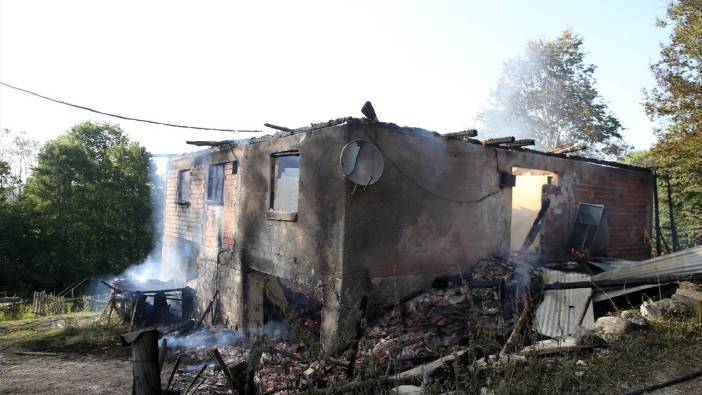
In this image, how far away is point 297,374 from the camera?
3428 mm

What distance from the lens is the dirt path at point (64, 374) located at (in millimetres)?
6672

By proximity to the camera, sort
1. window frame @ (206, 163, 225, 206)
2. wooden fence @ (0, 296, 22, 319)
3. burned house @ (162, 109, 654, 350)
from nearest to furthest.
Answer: burned house @ (162, 109, 654, 350) < window frame @ (206, 163, 225, 206) < wooden fence @ (0, 296, 22, 319)

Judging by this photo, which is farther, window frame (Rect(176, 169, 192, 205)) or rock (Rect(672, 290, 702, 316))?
window frame (Rect(176, 169, 192, 205))

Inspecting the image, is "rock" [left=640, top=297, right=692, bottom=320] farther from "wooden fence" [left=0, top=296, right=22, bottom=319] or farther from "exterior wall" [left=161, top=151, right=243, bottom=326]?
"wooden fence" [left=0, top=296, right=22, bottom=319]

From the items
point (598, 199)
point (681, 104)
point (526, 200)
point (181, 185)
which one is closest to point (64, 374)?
point (181, 185)

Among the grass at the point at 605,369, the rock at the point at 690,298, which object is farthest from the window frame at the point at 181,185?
the rock at the point at 690,298

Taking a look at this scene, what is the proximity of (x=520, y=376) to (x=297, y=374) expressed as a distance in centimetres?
198

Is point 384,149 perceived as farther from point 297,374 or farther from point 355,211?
point 297,374

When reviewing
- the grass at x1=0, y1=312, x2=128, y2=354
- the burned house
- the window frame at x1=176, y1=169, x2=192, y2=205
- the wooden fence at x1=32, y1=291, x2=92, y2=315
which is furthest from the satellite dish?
the wooden fence at x1=32, y1=291, x2=92, y2=315

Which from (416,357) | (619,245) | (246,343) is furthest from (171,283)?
(619,245)

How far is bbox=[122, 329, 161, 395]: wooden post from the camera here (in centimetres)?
273

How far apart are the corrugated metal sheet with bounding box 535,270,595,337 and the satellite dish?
3190 mm

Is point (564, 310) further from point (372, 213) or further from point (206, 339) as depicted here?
point (206, 339)

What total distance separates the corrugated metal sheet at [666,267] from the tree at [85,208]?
28.0 m
